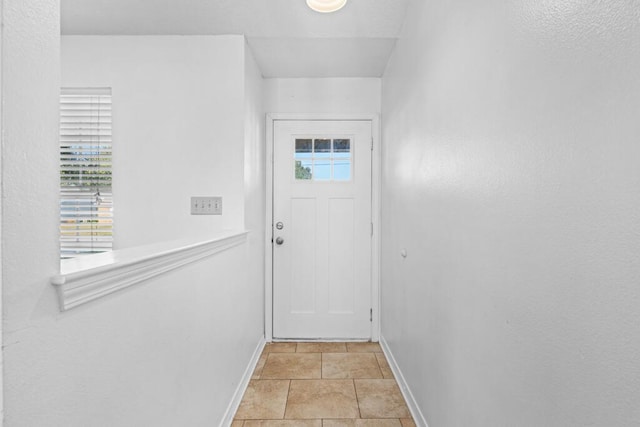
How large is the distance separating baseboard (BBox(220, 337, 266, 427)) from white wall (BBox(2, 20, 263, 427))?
0.69 meters

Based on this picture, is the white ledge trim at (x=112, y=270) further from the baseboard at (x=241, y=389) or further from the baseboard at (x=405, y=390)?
the baseboard at (x=405, y=390)

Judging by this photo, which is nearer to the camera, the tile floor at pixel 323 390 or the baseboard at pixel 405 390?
the baseboard at pixel 405 390

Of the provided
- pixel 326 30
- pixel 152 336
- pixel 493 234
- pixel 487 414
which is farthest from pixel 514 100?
pixel 326 30

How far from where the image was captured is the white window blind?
2459mm

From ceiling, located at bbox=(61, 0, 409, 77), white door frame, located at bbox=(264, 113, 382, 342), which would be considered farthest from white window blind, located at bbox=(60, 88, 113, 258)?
white door frame, located at bbox=(264, 113, 382, 342)

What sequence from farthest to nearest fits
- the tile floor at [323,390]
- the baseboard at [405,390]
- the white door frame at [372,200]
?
the white door frame at [372,200], the tile floor at [323,390], the baseboard at [405,390]

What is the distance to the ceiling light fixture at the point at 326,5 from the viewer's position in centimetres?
195

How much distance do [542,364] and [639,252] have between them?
15.0 inches

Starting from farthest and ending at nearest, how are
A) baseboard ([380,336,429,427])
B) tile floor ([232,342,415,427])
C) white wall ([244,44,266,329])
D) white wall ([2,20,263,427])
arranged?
white wall ([244,44,266,329]) → tile floor ([232,342,415,427]) → baseboard ([380,336,429,427]) → white wall ([2,20,263,427])

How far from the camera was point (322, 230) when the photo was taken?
3.21 meters

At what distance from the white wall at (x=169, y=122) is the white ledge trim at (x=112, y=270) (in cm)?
110

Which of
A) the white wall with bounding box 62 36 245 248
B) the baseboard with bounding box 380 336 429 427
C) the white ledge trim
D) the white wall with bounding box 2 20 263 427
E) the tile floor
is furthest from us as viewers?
the white wall with bounding box 62 36 245 248

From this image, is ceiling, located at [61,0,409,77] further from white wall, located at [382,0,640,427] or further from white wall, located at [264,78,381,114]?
white wall, located at [382,0,640,427]

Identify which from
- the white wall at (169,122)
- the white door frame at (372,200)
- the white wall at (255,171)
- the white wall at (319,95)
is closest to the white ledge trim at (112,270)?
the white wall at (169,122)
